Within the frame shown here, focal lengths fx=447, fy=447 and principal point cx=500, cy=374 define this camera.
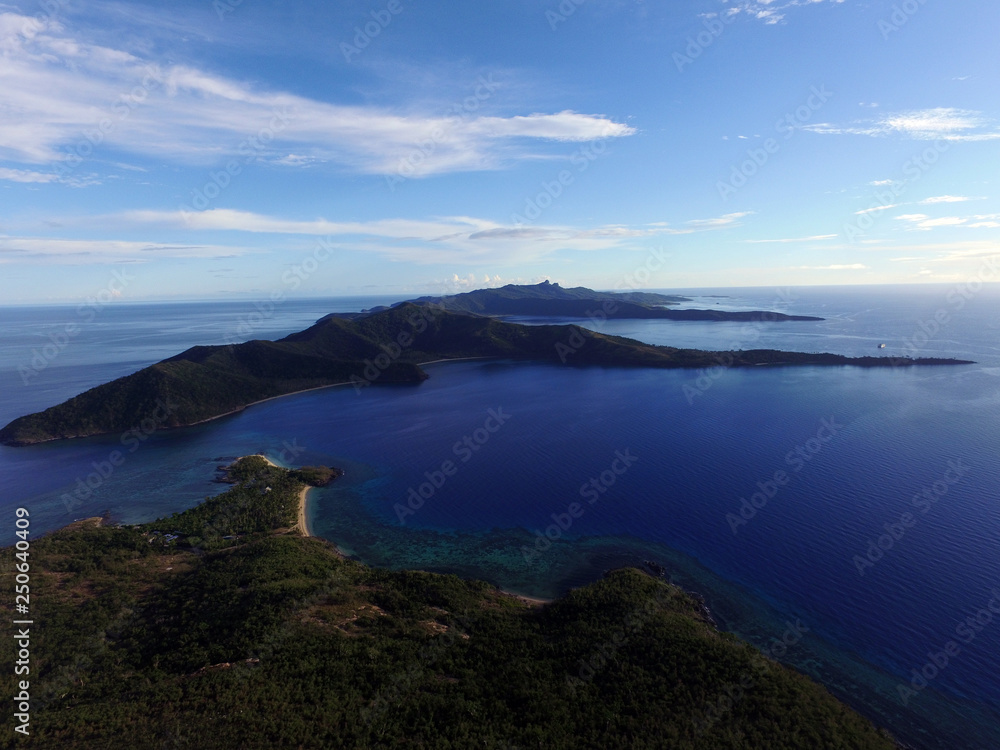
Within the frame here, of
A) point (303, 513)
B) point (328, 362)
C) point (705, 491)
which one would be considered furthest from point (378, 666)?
point (328, 362)

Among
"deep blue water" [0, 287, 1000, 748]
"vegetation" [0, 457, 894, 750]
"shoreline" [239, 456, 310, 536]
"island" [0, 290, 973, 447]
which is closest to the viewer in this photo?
"vegetation" [0, 457, 894, 750]

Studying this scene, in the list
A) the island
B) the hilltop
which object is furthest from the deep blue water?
the hilltop

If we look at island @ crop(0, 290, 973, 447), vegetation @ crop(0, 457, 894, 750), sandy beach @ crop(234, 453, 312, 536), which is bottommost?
sandy beach @ crop(234, 453, 312, 536)

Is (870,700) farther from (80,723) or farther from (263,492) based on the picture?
(263,492)

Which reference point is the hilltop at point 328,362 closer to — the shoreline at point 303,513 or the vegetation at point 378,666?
the shoreline at point 303,513

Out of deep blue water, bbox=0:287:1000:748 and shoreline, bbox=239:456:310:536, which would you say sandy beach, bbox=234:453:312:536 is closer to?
shoreline, bbox=239:456:310:536

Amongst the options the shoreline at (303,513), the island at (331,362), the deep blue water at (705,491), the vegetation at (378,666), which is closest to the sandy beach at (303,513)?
the shoreline at (303,513)

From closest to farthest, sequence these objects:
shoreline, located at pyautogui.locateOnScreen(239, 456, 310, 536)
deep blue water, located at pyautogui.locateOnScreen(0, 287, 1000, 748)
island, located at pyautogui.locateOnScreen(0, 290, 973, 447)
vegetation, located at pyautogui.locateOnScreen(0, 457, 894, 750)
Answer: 1. vegetation, located at pyautogui.locateOnScreen(0, 457, 894, 750)
2. deep blue water, located at pyautogui.locateOnScreen(0, 287, 1000, 748)
3. shoreline, located at pyautogui.locateOnScreen(239, 456, 310, 536)
4. island, located at pyautogui.locateOnScreen(0, 290, 973, 447)
